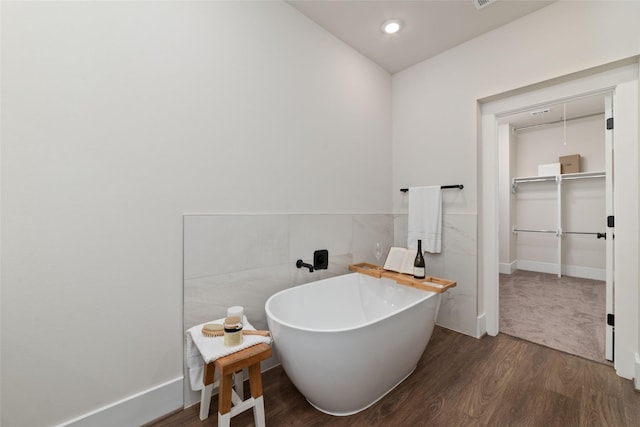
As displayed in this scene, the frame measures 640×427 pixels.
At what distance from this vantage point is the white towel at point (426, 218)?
2.38m

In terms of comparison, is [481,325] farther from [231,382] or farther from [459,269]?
[231,382]

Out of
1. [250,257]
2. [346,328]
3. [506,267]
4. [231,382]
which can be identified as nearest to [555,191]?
[506,267]

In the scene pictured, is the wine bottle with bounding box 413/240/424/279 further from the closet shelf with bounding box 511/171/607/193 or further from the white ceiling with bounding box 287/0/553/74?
the closet shelf with bounding box 511/171/607/193

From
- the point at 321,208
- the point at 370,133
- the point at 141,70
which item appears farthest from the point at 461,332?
the point at 141,70

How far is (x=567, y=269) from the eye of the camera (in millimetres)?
4055

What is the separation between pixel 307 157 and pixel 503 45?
1863 mm

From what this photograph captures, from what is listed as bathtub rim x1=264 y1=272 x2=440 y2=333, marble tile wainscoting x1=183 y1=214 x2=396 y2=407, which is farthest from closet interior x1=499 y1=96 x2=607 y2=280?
marble tile wainscoting x1=183 y1=214 x2=396 y2=407

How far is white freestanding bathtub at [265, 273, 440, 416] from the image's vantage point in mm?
1178

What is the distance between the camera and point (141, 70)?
1.28 m

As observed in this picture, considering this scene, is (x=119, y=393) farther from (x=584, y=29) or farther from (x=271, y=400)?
(x=584, y=29)

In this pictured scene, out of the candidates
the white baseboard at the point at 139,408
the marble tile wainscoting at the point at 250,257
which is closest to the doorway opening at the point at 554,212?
the marble tile wainscoting at the point at 250,257

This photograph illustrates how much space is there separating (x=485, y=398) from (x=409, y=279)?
30.7 inches

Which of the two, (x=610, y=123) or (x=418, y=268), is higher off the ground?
(x=610, y=123)

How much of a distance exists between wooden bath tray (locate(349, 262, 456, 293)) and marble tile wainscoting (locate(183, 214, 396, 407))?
0.16 meters
